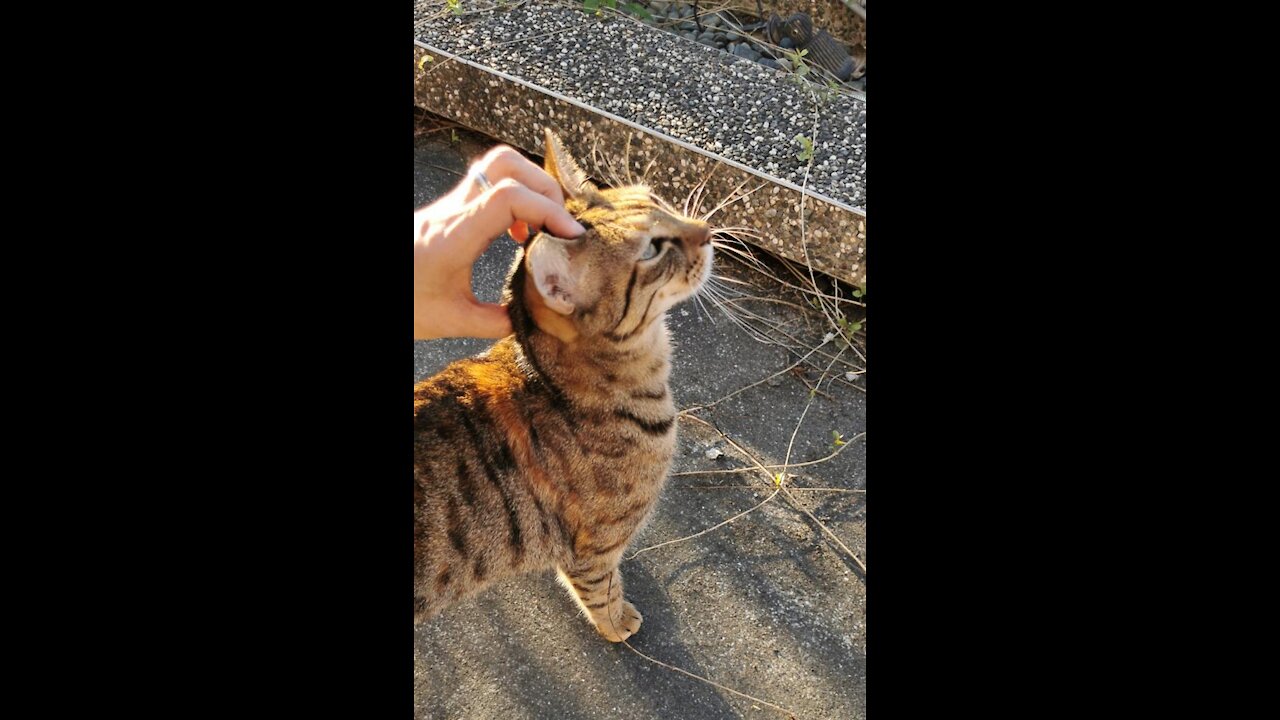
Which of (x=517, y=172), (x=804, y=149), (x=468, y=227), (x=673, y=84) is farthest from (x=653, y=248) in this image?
(x=673, y=84)

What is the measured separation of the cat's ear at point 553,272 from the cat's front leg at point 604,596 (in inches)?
31.8

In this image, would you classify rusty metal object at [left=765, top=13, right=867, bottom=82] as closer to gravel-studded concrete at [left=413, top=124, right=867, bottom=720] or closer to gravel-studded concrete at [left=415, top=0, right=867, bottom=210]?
gravel-studded concrete at [left=415, top=0, right=867, bottom=210]

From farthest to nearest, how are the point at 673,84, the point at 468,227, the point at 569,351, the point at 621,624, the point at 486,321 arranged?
the point at 673,84, the point at 621,624, the point at 569,351, the point at 486,321, the point at 468,227

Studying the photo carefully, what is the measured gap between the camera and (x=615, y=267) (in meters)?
2.46

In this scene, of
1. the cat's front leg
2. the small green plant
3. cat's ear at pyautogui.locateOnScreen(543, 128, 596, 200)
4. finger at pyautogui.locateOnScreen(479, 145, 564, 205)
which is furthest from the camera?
the small green plant

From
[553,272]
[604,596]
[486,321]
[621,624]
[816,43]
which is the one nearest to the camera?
[553,272]

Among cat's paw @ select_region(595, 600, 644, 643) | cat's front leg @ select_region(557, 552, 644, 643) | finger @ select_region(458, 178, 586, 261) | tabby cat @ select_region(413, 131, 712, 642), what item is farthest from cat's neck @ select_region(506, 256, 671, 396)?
cat's paw @ select_region(595, 600, 644, 643)

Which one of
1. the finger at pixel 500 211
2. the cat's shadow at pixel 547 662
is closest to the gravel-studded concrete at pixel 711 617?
the cat's shadow at pixel 547 662

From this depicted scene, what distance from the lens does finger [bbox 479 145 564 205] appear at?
2.38m

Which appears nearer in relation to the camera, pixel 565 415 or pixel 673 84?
pixel 565 415

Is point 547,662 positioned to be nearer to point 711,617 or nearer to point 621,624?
point 621,624

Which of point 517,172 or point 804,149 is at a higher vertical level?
point 517,172

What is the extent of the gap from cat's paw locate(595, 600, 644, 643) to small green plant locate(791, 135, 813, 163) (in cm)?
197

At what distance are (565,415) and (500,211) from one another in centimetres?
67
